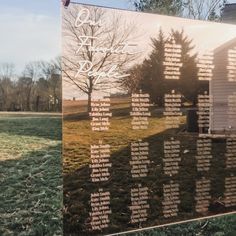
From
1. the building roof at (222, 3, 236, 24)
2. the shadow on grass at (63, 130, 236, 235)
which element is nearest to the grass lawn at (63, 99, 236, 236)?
the shadow on grass at (63, 130, 236, 235)

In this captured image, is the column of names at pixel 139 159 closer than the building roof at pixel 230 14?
Yes

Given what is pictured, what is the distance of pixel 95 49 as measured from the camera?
4.06 metres

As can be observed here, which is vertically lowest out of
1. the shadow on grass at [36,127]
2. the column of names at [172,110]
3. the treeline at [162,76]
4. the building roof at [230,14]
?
the shadow on grass at [36,127]

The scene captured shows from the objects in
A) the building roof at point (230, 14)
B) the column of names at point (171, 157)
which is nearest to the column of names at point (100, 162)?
the column of names at point (171, 157)

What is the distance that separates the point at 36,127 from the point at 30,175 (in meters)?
0.38

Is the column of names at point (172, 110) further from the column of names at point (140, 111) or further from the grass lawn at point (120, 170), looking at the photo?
the column of names at point (140, 111)

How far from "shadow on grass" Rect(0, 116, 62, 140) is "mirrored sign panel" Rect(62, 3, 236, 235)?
0.14 m

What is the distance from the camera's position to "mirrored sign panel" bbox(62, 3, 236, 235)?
396cm

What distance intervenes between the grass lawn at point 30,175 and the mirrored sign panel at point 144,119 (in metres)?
0.13

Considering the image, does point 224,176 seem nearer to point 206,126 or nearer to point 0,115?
point 206,126

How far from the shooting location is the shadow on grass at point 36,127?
3.90m

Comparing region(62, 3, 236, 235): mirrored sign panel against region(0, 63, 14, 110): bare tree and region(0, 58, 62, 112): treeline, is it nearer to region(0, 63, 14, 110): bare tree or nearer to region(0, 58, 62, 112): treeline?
region(0, 58, 62, 112): treeline

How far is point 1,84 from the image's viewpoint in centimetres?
380

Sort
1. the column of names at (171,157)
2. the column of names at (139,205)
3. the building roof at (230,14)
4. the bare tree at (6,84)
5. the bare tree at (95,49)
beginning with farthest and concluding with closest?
the building roof at (230,14)
the column of names at (171,157)
the column of names at (139,205)
the bare tree at (95,49)
the bare tree at (6,84)
